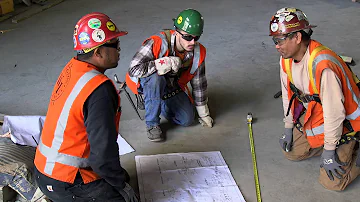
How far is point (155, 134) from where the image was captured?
3.12 metres

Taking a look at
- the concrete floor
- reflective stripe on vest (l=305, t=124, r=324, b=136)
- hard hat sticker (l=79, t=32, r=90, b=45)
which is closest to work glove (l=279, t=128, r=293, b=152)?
the concrete floor

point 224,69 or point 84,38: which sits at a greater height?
point 84,38

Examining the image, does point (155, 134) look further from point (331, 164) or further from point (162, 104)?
point (331, 164)

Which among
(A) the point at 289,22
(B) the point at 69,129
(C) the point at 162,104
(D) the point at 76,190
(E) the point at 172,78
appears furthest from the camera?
(C) the point at 162,104

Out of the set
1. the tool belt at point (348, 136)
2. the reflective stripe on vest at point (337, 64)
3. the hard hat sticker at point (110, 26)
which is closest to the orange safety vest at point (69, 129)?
the hard hat sticker at point (110, 26)

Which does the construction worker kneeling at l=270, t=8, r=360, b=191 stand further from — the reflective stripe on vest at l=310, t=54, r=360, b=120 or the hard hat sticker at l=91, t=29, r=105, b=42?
the hard hat sticker at l=91, t=29, r=105, b=42

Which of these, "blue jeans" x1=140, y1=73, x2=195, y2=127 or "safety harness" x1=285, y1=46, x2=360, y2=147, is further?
"blue jeans" x1=140, y1=73, x2=195, y2=127

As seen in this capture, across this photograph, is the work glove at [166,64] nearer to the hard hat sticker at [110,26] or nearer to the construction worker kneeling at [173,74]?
the construction worker kneeling at [173,74]

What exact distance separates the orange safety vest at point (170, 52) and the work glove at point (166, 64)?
8 centimetres

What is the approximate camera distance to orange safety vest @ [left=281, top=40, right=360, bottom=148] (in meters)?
2.32

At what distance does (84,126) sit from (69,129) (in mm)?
74

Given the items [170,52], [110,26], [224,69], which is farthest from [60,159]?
[224,69]

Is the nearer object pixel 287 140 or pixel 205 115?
pixel 287 140

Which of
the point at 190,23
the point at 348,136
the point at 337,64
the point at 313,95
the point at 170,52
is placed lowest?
the point at 348,136
